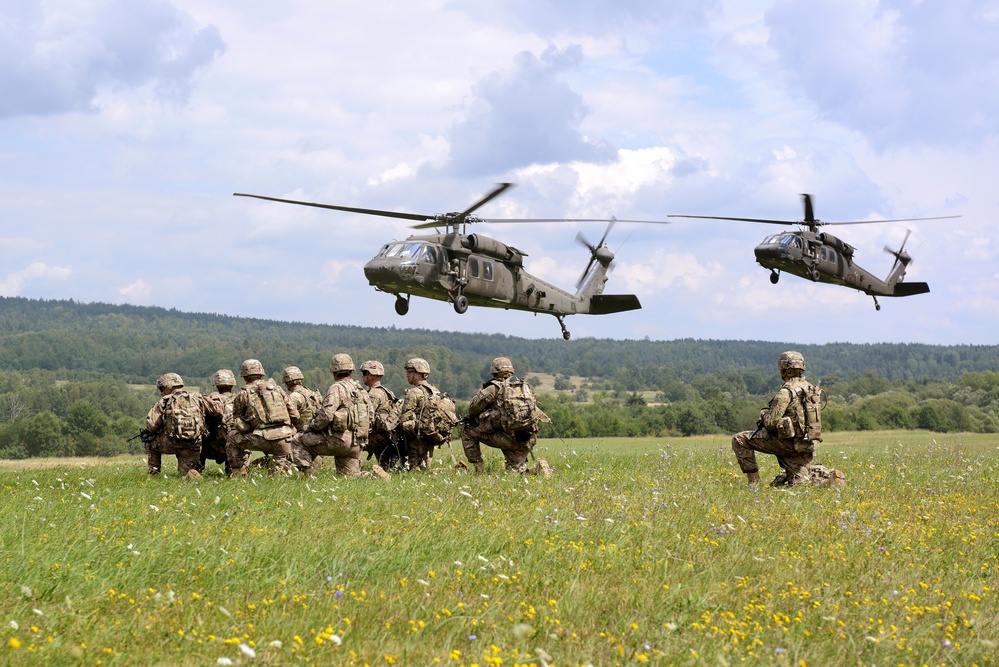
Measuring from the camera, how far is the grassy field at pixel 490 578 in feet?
22.3

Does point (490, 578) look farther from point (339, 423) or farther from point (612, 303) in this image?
point (612, 303)

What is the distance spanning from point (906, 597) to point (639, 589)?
229 centimetres

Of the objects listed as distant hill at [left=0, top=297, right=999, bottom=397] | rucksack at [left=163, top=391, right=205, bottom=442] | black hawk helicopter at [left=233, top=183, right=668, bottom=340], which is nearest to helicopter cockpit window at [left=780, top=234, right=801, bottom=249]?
black hawk helicopter at [left=233, top=183, right=668, bottom=340]

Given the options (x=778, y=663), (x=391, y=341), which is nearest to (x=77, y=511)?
(x=778, y=663)

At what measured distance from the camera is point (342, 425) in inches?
610

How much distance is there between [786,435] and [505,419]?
14.7ft

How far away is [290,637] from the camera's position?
6.77 meters

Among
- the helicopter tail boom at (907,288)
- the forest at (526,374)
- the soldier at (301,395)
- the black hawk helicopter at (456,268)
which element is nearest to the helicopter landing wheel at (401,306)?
the black hawk helicopter at (456,268)

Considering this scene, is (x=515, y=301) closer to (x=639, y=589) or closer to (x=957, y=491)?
(x=957, y=491)

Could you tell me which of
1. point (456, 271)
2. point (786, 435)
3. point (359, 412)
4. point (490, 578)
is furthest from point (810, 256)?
point (490, 578)

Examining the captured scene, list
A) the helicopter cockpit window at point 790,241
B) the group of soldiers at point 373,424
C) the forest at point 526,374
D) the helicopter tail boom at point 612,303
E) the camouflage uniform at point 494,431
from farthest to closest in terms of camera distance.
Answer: the forest at point 526,374 → the helicopter tail boom at point 612,303 → the helicopter cockpit window at point 790,241 → the camouflage uniform at point 494,431 → the group of soldiers at point 373,424

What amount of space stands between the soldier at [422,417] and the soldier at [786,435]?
477 cm

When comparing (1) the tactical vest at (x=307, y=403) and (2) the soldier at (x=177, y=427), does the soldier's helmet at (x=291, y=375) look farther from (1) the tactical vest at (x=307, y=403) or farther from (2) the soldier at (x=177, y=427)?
(2) the soldier at (x=177, y=427)

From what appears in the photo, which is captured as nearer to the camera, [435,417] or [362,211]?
[435,417]
